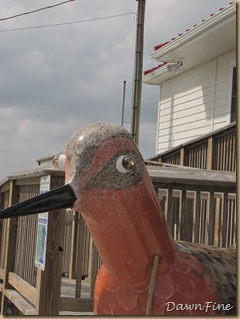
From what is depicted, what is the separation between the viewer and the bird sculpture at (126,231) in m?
2.56

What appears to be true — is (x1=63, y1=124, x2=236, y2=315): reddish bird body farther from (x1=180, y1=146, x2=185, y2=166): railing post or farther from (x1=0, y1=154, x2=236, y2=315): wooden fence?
(x1=180, y1=146, x2=185, y2=166): railing post

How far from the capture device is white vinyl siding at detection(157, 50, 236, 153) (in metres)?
10.8

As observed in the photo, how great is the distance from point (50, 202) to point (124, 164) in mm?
367

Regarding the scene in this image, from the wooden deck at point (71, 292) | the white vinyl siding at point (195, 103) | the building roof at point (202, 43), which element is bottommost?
the wooden deck at point (71, 292)

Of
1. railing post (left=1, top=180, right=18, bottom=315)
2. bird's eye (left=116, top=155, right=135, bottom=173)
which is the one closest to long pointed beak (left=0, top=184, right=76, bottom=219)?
bird's eye (left=116, top=155, right=135, bottom=173)

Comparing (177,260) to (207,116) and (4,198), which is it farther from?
(207,116)

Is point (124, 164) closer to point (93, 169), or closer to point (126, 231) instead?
point (93, 169)

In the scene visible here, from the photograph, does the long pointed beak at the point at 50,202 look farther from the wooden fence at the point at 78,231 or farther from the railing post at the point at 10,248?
the railing post at the point at 10,248

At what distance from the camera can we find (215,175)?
14.0ft

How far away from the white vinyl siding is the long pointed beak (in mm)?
8187

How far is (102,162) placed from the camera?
2568 millimetres

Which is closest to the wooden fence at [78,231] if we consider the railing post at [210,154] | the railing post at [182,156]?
the railing post at [210,154]

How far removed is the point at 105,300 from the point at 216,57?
8951 mm

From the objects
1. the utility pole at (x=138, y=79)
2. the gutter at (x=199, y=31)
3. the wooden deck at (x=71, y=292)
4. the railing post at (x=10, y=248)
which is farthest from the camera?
the utility pole at (x=138, y=79)
